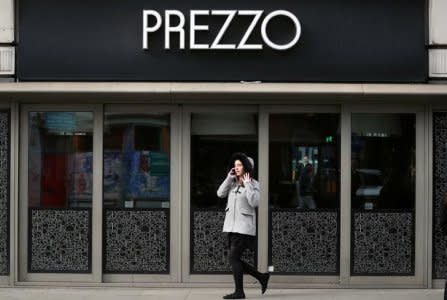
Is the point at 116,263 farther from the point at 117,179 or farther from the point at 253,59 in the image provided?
the point at 253,59

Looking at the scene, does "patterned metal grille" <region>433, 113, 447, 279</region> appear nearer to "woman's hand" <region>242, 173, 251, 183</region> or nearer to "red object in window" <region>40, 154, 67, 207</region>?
"woman's hand" <region>242, 173, 251, 183</region>

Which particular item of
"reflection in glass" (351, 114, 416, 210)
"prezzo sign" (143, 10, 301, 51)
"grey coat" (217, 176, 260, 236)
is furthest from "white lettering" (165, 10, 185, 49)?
"reflection in glass" (351, 114, 416, 210)

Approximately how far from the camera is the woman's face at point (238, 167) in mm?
10609

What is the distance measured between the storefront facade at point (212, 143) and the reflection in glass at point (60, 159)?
20mm

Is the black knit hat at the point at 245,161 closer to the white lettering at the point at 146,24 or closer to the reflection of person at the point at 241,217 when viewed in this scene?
the reflection of person at the point at 241,217

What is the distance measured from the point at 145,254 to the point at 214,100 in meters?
2.32

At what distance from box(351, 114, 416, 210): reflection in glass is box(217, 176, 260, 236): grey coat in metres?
1.70

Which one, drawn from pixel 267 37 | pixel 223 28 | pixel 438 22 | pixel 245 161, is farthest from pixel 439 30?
pixel 245 161

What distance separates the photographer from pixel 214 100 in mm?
11492

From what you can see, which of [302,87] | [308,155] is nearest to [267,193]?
[308,155]

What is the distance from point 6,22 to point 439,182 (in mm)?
6320

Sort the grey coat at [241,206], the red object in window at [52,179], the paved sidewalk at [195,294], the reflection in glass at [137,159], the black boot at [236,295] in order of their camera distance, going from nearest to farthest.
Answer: the grey coat at [241,206]
the black boot at [236,295]
the paved sidewalk at [195,294]
the reflection in glass at [137,159]
the red object in window at [52,179]

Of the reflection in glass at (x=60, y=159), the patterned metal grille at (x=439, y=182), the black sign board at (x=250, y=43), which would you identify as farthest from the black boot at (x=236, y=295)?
the black sign board at (x=250, y=43)

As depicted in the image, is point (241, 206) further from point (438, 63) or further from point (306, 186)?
point (438, 63)
